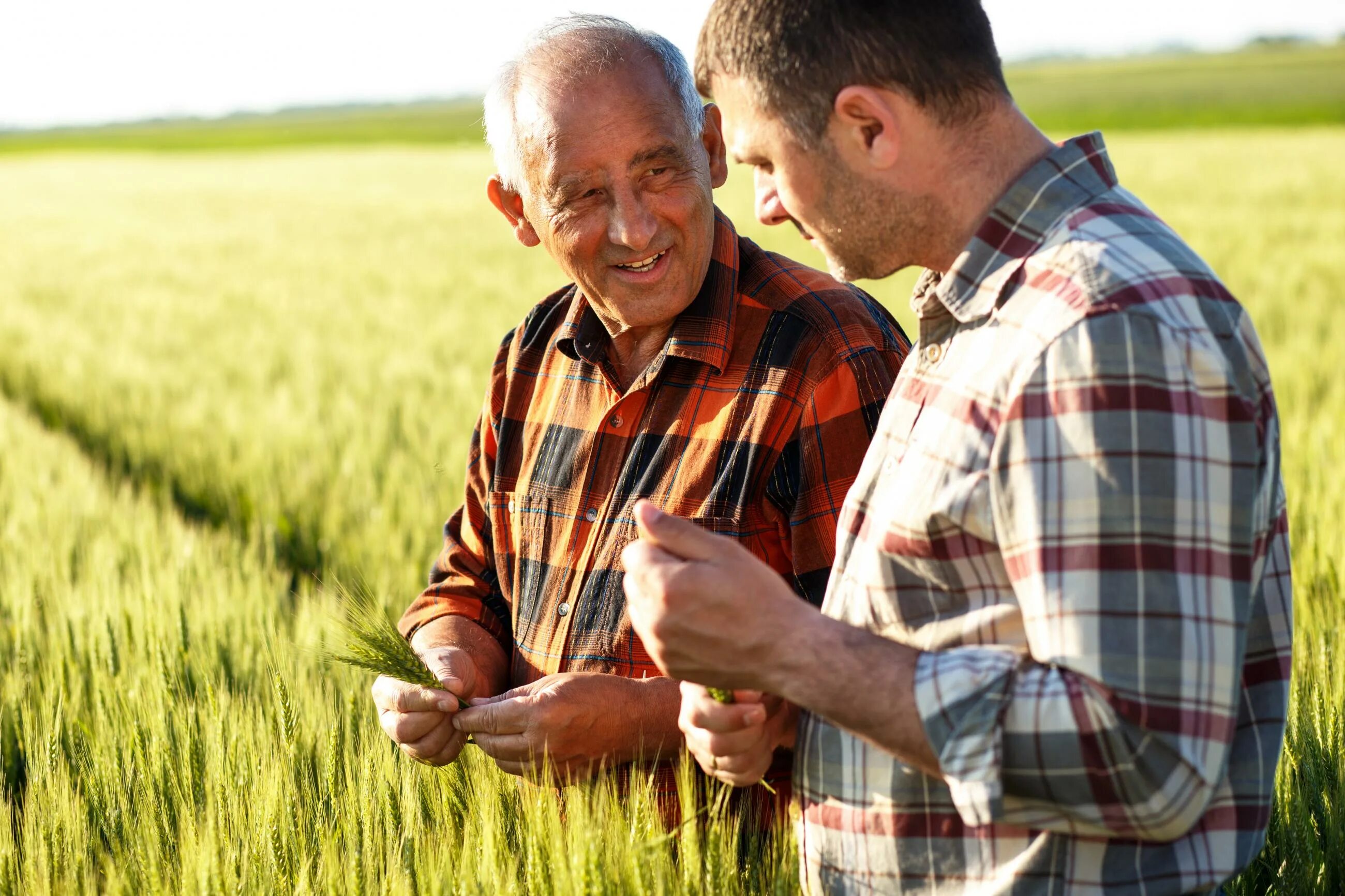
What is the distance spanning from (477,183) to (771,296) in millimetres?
22562

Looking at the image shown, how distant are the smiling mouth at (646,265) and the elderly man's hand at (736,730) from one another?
0.77 m

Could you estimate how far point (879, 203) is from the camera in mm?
1241

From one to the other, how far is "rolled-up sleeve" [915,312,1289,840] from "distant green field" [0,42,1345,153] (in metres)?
24.4

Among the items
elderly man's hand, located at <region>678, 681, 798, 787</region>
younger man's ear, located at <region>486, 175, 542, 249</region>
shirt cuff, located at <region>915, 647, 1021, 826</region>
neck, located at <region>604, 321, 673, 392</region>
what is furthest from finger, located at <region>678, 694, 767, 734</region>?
younger man's ear, located at <region>486, 175, 542, 249</region>

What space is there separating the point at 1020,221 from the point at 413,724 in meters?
1.06

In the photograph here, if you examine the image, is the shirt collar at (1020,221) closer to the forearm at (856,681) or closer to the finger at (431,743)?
the forearm at (856,681)

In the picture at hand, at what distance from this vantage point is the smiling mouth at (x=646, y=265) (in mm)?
1905

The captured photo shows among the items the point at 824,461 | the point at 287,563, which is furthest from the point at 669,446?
the point at 287,563

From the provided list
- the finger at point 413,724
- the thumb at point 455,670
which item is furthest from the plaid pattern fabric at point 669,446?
the finger at point 413,724

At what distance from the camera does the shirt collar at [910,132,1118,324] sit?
3.85 ft

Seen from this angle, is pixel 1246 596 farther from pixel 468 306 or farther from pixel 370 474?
pixel 468 306

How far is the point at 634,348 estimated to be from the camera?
2010 millimetres

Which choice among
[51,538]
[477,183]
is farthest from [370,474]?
[477,183]

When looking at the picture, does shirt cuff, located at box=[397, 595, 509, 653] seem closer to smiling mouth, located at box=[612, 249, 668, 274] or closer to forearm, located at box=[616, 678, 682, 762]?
forearm, located at box=[616, 678, 682, 762]
